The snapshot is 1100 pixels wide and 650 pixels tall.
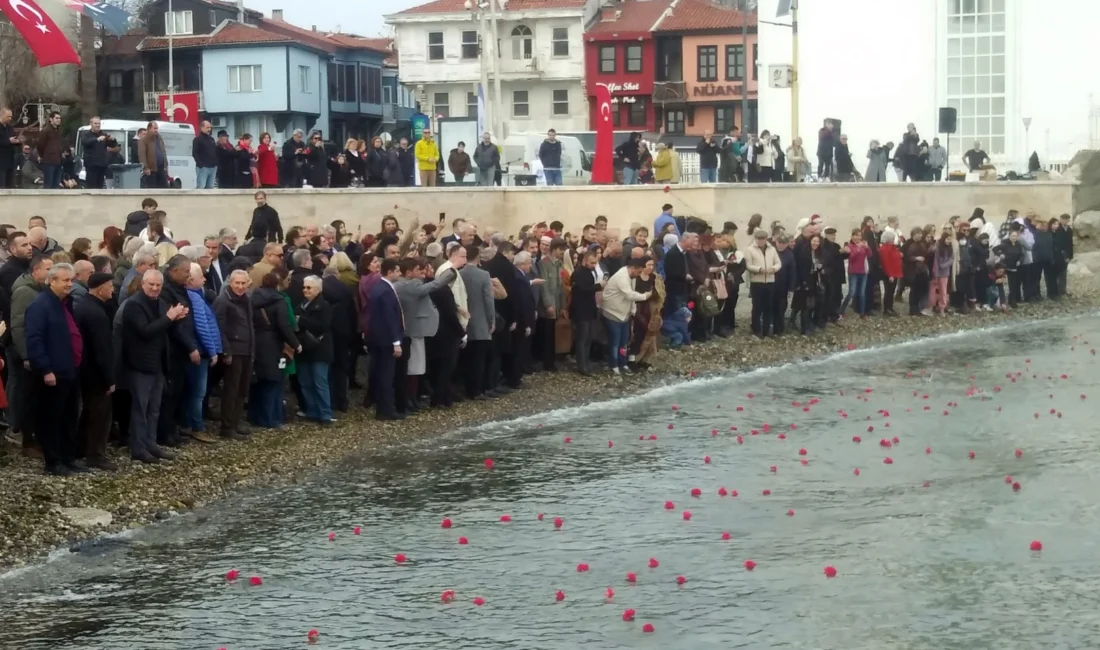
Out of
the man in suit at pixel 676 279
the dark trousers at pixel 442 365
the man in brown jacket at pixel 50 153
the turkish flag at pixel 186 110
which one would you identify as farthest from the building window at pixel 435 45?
the dark trousers at pixel 442 365

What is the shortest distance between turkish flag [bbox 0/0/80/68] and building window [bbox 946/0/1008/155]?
105ft

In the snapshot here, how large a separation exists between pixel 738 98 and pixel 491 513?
6474 cm

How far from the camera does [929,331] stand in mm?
28359

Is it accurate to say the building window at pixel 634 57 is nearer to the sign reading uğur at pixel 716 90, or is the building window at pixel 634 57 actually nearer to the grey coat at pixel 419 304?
the sign reading uğur at pixel 716 90

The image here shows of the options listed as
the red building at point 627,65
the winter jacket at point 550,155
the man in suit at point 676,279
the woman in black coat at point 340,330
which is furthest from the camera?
the red building at point 627,65

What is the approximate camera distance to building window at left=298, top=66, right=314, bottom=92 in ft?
253

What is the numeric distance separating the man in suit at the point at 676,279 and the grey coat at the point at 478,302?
16.4ft

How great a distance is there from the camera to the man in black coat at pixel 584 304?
20938 mm

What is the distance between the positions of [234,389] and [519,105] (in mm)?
64280

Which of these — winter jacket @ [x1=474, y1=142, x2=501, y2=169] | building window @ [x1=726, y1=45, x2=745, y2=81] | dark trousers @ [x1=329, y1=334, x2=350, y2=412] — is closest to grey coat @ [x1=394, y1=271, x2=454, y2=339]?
dark trousers @ [x1=329, y1=334, x2=350, y2=412]

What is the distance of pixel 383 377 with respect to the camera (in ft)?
58.2

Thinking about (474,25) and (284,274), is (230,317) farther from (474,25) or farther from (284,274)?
(474,25)

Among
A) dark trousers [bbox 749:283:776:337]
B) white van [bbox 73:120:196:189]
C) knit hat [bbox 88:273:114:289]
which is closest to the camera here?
knit hat [bbox 88:273:114:289]

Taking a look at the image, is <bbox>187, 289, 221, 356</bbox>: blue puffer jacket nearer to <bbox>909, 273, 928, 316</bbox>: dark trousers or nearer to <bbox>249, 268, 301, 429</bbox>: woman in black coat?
<bbox>249, 268, 301, 429</bbox>: woman in black coat
